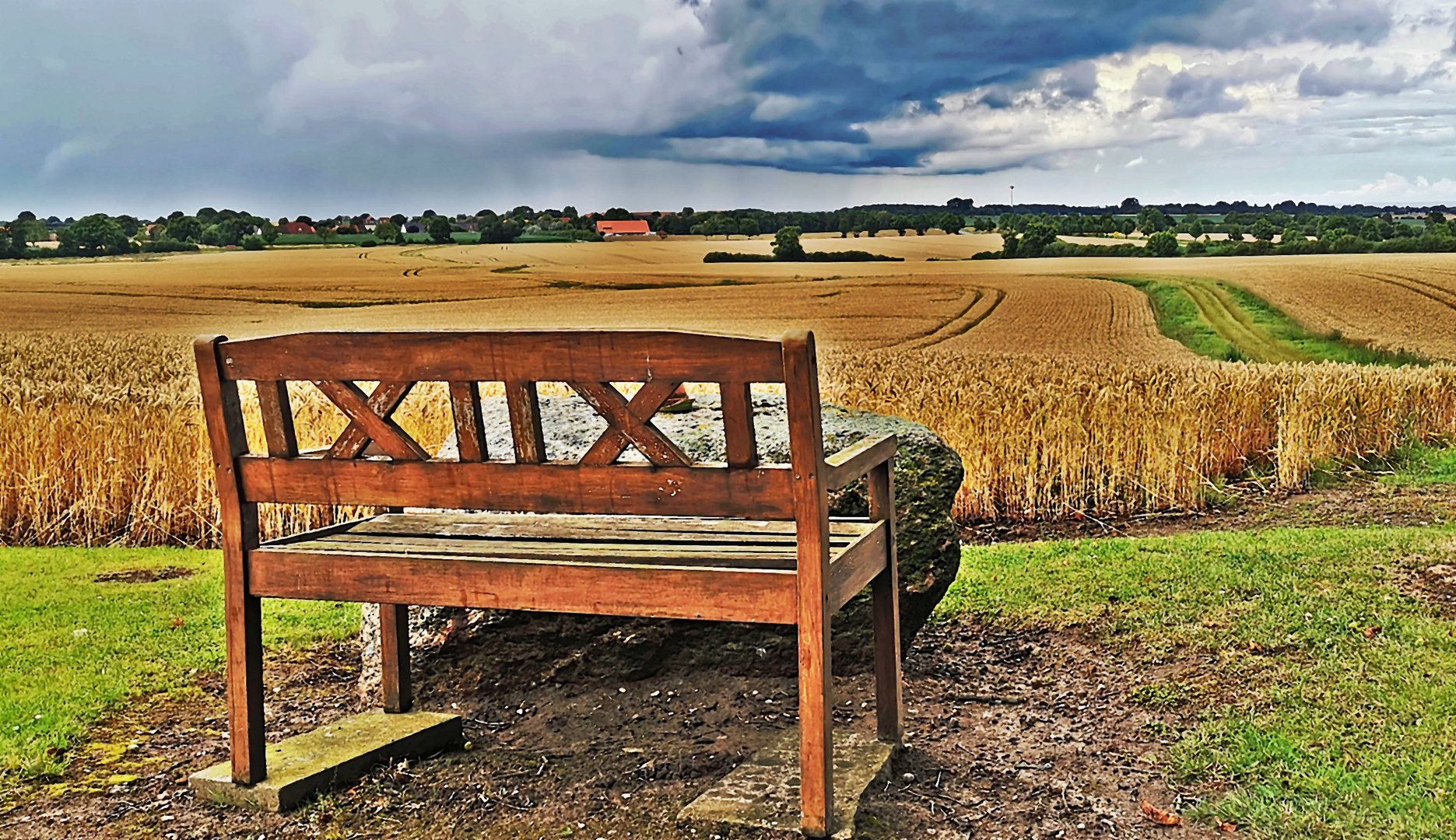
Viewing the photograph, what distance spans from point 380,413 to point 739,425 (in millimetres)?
1104

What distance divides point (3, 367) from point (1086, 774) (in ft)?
49.0

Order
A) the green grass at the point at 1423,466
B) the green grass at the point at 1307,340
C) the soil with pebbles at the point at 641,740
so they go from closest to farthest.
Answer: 1. the soil with pebbles at the point at 641,740
2. the green grass at the point at 1423,466
3. the green grass at the point at 1307,340

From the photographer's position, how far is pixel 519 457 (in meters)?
3.56

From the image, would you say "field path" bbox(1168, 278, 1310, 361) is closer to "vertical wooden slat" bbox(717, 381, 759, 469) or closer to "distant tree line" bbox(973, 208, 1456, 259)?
"distant tree line" bbox(973, 208, 1456, 259)

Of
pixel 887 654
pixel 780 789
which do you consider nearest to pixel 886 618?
pixel 887 654

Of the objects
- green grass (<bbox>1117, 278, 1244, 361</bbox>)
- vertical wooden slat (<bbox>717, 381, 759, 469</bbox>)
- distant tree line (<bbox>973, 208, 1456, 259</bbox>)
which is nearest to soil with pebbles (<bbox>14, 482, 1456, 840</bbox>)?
vertical wooden slat (<bbox>717, 381, 759, 469</bbox>)

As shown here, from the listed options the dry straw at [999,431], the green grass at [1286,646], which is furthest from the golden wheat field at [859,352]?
the green grass at [1286,646]

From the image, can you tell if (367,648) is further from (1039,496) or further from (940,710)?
(1039,496)

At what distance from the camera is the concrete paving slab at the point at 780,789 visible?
3.57m

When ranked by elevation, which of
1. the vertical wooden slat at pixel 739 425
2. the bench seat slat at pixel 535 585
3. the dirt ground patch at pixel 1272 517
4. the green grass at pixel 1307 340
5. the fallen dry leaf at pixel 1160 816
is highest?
the vertical wooden slat at pixel 739 425

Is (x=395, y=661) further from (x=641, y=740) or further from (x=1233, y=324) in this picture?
(x=1233, y=324)

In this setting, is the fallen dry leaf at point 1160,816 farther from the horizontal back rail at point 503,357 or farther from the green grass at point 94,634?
the green grass at point 94,634

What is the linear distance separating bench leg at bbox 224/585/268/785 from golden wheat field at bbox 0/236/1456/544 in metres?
0.88

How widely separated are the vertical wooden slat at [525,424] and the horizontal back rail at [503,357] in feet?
0.20
